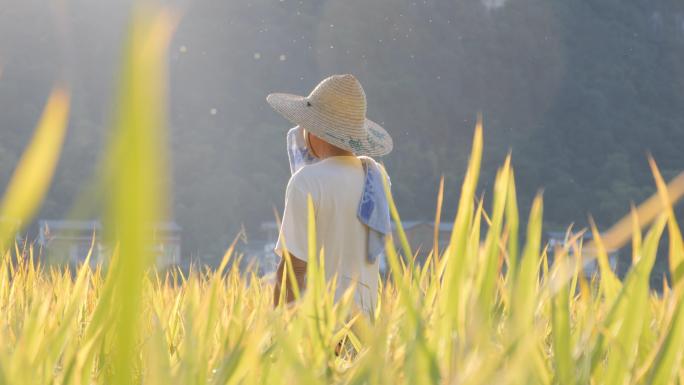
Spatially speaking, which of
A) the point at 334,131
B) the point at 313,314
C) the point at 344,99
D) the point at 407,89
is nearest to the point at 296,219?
the point at 334,131

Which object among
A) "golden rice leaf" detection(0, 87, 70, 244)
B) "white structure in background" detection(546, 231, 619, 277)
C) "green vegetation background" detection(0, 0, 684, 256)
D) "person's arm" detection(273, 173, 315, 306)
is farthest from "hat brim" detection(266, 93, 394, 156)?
"green vegetation background" detection(0, 0, 684, 256)

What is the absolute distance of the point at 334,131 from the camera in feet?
5.57

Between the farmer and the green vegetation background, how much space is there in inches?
1115

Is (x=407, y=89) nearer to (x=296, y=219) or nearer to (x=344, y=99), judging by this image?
(x=344, y=99)

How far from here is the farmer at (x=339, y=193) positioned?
→ 1.61 meters

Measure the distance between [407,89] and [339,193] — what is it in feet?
111

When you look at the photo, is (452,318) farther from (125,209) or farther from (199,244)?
(199,244)

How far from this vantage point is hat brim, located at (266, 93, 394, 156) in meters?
1.68

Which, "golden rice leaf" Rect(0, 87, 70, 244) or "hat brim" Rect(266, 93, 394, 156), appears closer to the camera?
"golden rice leaf" Rect(0, 87, 70, 244)

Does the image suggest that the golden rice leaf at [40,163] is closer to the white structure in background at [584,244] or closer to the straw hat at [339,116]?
the white structure in background at [584,244]

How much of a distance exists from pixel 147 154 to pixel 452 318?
0.38 metres

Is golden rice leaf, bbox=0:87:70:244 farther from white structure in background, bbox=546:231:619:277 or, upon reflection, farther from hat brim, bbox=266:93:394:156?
hat brim, bbox=266:93:394:156

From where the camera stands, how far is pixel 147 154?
188 millimetres

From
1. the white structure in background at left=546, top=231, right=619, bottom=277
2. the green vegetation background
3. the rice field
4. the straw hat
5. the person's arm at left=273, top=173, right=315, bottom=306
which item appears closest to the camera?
the rice field
